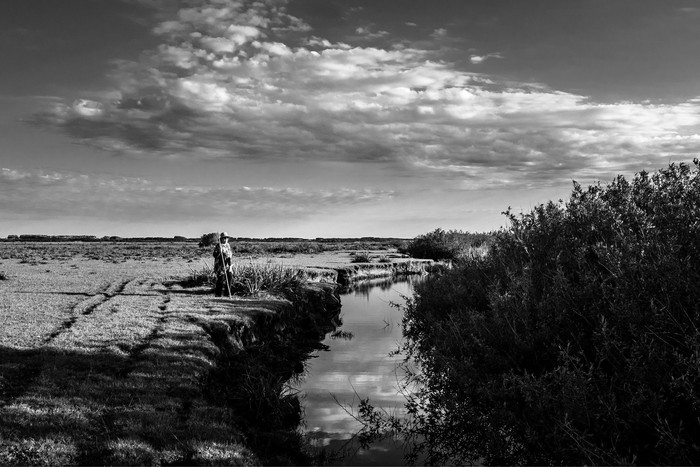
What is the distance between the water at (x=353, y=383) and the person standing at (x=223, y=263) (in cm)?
473

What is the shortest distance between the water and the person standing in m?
4.73

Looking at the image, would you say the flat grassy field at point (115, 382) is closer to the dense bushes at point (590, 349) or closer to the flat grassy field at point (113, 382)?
the flat grassy field at point (113, 382)

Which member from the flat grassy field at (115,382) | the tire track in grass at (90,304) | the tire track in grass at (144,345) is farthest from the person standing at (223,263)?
the tire track in grass at (90,304)

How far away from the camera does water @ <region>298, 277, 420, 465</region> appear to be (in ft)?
35.2

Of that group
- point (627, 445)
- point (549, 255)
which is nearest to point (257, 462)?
point (627, 445)

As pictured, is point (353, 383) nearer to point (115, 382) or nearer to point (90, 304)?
point (115, 382)

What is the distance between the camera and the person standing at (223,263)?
21.0 m

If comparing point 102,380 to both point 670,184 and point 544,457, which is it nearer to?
point 544,457

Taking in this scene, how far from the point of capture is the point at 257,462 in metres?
8.39

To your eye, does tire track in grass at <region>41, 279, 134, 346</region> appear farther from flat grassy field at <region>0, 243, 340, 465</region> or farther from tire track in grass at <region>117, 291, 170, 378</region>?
tire track in grass at <region>117, 291, 170, 378</region>

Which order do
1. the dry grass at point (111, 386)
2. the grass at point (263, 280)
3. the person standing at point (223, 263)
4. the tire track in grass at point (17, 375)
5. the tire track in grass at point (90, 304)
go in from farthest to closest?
the grass at point (263, 280) < the person standing at point (223, 263) < the tire track in grass at point (90, 304) < the tire track in grass at point (17, 375) < the dry grass at point (111, 386)

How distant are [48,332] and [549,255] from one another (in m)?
13.0

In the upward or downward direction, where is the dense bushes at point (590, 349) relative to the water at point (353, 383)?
upward

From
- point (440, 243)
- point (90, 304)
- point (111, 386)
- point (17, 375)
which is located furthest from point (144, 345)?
point (440, 243)
